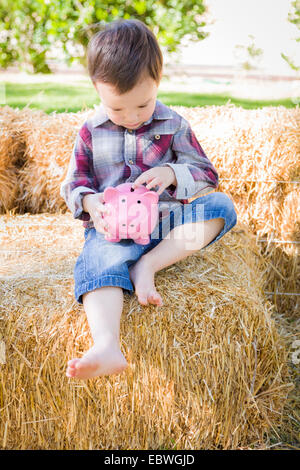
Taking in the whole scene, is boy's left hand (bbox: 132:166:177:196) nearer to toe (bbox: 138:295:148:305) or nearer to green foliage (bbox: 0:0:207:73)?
toe (bbox: 138:295:148:305)

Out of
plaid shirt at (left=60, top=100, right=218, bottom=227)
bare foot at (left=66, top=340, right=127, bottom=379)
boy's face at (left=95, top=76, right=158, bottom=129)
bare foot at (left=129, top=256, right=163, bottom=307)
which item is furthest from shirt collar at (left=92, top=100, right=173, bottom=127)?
bare foot at (left=66, top=340, right=127, bottom=379)

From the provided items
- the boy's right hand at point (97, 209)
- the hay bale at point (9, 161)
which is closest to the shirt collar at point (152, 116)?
the boy's right hand at point (97, 209)

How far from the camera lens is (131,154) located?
5.04ft

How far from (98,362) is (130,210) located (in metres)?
0.44

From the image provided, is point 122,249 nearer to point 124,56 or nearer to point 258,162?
point 124,56

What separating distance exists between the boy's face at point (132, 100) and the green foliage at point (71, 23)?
7216mm

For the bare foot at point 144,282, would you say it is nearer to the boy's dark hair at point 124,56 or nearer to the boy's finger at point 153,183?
the boy's finger at point 153,183

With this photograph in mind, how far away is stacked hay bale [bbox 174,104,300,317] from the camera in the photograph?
2084 mm

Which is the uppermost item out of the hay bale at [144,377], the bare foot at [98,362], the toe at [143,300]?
the toe at [143,300]

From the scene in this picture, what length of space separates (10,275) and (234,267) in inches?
31.1

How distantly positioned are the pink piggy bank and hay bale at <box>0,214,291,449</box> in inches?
8.0

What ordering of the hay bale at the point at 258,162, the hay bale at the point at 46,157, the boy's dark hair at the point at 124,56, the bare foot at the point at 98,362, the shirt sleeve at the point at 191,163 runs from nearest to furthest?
1. the bare foot at the point at 98,362
2. the boy's dark hair at the point at 124,56
3. the shirt sleeve at the point at 191,163
4. the hay bale at the point at 258,162
5. the hay bale at the point at 46,157

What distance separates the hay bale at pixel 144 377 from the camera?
1318 millimetres
